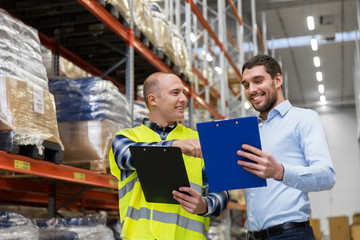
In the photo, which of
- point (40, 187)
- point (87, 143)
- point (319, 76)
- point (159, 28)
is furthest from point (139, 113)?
point (319, 76)

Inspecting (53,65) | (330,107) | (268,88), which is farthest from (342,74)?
(268,88)

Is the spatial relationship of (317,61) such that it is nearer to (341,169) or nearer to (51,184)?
(341,169)

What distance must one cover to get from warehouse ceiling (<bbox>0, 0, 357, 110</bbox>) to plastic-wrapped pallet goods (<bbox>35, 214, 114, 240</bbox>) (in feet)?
6.80

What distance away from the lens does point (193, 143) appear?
8.59ft

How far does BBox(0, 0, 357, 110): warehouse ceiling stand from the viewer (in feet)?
17.5

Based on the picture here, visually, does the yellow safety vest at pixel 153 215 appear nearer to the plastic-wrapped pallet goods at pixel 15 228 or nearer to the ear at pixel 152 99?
the ear at pixel 152 99

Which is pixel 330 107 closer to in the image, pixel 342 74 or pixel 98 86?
pixel 342 74

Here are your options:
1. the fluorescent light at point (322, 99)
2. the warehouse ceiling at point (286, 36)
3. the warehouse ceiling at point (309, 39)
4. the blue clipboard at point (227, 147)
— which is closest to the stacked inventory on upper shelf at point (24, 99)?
the warehouse ceiling at point (286, 36)

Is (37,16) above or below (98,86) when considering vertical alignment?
above

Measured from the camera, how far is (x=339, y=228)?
1362 cm

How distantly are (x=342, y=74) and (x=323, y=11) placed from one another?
6941 millimetres

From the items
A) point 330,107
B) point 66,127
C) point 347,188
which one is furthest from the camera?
point 330,107

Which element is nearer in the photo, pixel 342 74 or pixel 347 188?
pixel 342 74

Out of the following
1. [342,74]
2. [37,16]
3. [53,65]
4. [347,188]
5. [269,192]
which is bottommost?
[347,188]
